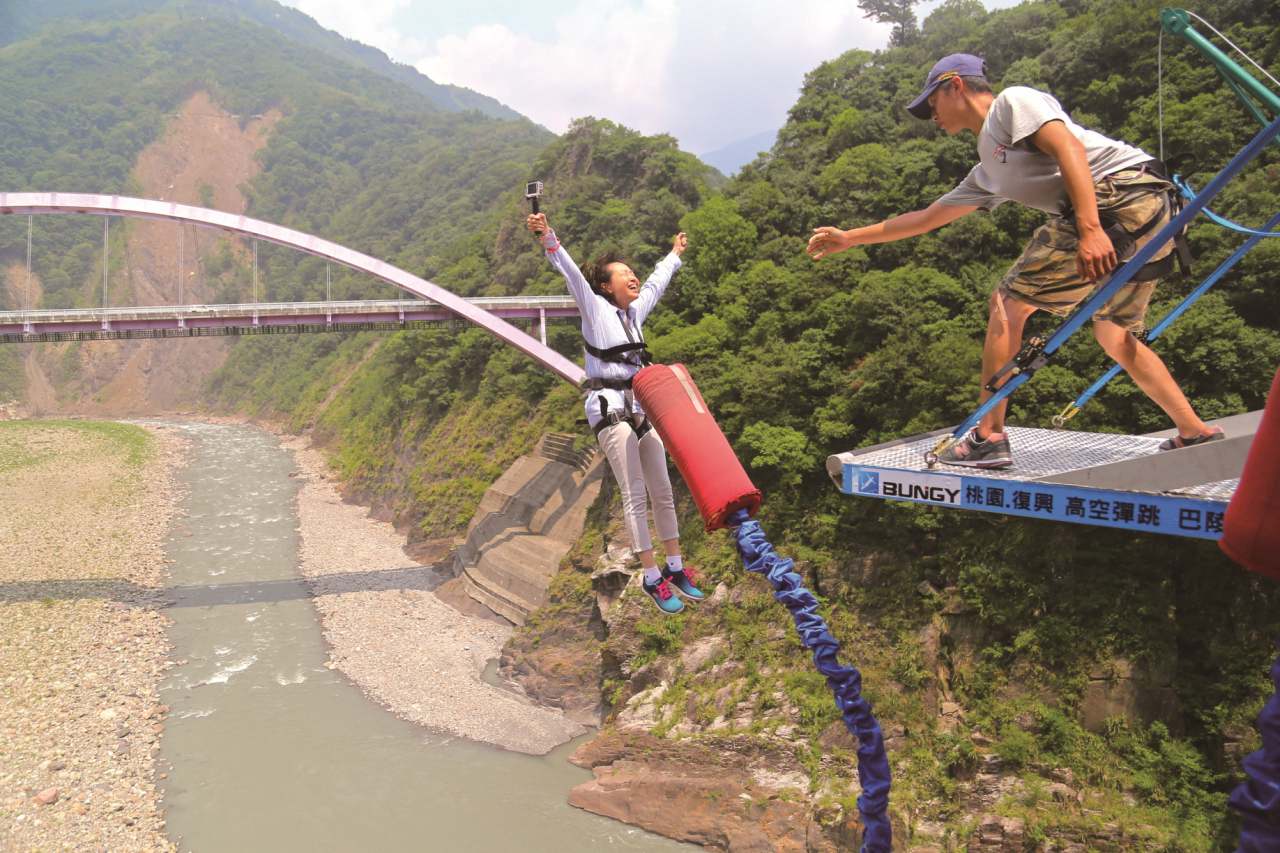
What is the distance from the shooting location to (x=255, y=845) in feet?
47.2

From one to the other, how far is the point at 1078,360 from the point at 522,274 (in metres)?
29.2

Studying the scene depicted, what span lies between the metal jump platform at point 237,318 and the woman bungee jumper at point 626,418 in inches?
887

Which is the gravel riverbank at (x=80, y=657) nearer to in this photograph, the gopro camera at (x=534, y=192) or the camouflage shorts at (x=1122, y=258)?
the gopro camera at (x=534, y=192)

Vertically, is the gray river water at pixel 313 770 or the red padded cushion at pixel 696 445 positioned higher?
the red padded cushion at pixel 696 445

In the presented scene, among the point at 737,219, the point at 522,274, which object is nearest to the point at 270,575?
the point at 522,274

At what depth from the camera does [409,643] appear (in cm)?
2269

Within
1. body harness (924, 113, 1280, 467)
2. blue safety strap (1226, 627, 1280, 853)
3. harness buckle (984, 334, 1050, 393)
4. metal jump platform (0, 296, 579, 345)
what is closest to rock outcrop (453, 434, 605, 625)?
metal jump platform (0, 296, 579, 345)

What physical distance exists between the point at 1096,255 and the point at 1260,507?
320 centimetres

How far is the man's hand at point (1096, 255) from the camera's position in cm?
392

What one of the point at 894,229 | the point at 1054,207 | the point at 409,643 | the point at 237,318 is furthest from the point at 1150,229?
the point at 237,318

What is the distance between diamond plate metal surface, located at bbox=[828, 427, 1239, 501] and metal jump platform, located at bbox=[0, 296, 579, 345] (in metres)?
21.5

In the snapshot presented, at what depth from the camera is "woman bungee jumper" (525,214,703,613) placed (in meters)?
4.57

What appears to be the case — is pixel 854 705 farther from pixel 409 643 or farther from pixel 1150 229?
pixel 409 643

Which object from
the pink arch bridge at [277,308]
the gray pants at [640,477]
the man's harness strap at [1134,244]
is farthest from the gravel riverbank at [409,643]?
the man's harness strap at [1134,244]
